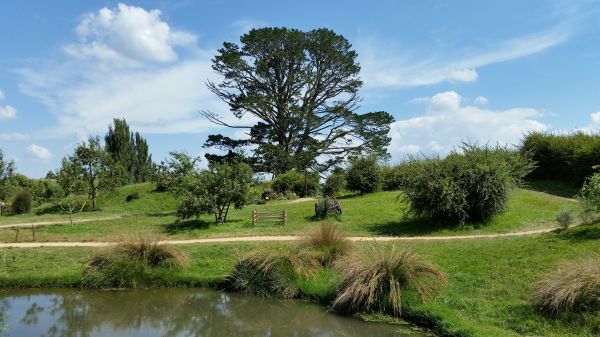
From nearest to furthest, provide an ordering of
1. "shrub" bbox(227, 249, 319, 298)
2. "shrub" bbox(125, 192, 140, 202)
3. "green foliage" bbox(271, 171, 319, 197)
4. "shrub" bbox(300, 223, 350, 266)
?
"shrub" bbox(227, 249, 319, 298)
"shrub" bbox(300, 223, 350, 266)
"green foliage" bbox(271, 171, 319, 197)
"shrub" bbox(125, 192, 140, 202)

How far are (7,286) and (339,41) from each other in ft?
118

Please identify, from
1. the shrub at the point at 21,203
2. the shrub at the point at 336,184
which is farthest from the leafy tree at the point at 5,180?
the shrub at the point at 336,184

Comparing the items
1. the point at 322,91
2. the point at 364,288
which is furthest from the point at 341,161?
the point at 364,288

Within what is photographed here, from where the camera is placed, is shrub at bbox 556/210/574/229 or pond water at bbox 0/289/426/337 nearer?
pond water at bbox 0/289/426/337

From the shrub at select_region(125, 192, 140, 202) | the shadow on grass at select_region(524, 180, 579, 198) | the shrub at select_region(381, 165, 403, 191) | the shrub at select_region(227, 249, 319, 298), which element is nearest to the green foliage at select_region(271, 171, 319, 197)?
the shrub at select_region(381, 165, 403, 191)

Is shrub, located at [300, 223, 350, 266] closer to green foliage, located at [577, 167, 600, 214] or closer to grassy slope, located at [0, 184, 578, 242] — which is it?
grassy slope, located at [0, 184, 578, 242]

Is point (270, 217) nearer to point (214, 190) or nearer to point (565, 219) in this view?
point (214, 190)

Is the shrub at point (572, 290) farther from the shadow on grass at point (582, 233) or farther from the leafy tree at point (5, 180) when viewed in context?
the leafy tree at point (5, 180)

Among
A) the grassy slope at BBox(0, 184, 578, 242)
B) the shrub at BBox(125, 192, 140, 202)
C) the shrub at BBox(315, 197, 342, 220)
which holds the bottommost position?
the grassy slope at BBox(0, 184, 578, 242)

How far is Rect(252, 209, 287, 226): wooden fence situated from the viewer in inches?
910

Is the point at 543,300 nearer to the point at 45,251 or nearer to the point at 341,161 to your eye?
the point at 45,251

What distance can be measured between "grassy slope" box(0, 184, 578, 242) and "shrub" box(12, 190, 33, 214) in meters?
5.04

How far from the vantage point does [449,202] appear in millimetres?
19156

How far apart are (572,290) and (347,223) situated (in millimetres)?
13462
